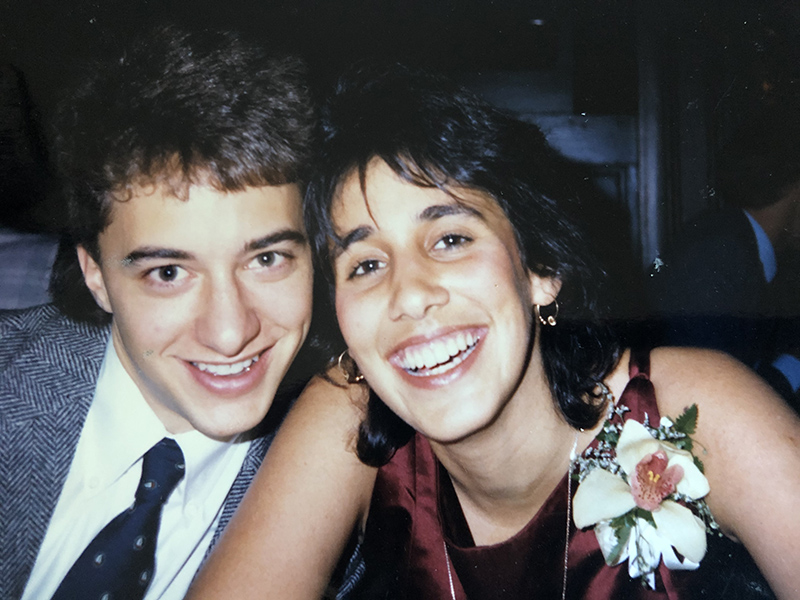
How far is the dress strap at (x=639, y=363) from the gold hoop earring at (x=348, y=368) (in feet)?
1.76

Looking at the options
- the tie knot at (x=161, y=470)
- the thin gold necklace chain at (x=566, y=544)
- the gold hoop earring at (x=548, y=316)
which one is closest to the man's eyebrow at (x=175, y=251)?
the tie knot at (x=161, y=470)

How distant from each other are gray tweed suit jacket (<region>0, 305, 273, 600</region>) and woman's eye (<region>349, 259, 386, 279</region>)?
1.50ft

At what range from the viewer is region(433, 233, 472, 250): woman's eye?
0.91 metres

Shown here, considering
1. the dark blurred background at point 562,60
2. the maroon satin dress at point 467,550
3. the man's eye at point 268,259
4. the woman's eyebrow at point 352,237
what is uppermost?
the dark blurred background at point 562,60

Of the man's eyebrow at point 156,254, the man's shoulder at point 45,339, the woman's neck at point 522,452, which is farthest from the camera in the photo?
the woman's neck at point 522,452

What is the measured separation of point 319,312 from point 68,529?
565mm

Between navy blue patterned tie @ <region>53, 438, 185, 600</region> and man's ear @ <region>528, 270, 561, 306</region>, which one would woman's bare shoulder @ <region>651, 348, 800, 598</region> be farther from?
navy blue patterned tie @ <region>53, 438, 185, 600</region>

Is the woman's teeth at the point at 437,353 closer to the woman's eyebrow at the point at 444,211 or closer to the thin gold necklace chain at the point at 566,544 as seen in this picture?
the woman's eyebrow at the point at 444,211

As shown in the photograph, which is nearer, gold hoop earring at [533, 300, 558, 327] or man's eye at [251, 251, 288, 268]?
man's eye at [251, 251, 288, 268]

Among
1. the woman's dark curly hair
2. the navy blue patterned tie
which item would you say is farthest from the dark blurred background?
the navy blue patterned tie

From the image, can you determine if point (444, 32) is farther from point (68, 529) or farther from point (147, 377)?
point (68, 529)

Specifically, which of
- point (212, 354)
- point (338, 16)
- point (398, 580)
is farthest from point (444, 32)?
point (398, 580)

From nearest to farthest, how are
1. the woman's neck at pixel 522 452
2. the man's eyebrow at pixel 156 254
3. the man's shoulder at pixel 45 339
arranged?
the man's eyebrow at pixel 156 254 < the man's shoulder at pixel 45 339 < the woman's neck at pixel 522 452

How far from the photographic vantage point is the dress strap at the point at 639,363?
3.44ft
